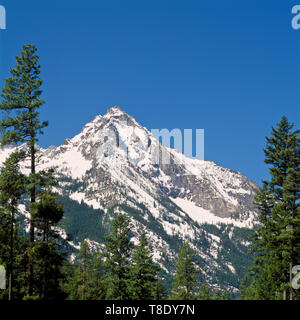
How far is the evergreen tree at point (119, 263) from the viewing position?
57531mm

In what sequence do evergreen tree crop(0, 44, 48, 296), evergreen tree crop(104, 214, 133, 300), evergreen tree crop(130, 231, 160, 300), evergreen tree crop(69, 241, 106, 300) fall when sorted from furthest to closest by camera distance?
evergreen tree crop(69, 241, 106, 300) < evergreen tree crop(130, 231, 160, 300) < evergreen tree crop(104, 214, 133, 300) < evergreen tree crop(0, 44, 48, 296)

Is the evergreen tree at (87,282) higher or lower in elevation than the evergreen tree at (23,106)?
lower

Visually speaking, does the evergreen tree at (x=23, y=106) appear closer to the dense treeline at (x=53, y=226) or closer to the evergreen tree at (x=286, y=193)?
the dense treeline at (x=53, y=226)

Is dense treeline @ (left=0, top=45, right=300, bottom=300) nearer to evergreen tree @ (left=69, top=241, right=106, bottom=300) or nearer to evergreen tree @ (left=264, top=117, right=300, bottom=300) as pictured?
evergreen tree @ (left=264, top=117, right=300, bottom=300)

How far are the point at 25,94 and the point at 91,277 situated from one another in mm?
65067

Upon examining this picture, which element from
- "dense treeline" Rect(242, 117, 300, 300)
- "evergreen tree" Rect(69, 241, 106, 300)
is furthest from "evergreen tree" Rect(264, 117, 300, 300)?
"evergreen tree" Rect(69, 241, 106, 300)

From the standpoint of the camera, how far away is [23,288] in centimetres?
5375

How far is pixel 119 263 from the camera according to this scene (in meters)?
58.0

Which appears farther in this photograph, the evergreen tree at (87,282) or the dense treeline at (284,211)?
the evergreen tree at (87,282)

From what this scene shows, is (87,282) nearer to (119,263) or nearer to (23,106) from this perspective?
(119,263)

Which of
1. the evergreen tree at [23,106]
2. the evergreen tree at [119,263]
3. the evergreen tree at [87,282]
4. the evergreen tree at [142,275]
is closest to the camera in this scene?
the evergreen tree at [23,106]

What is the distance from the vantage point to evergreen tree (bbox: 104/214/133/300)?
189 ft

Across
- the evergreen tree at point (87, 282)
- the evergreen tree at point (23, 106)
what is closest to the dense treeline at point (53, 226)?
the evergreen tree at point (23, 106)
